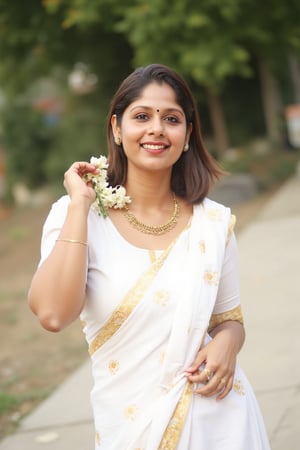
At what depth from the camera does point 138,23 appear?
13.2 m

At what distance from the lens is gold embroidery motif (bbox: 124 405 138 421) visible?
2.46 m

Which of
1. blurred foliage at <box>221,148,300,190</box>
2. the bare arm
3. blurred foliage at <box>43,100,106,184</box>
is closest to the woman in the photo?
the bare arm

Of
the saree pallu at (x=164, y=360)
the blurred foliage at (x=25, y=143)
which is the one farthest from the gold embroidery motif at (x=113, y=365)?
the blurred foliage at (x=25, y=143)

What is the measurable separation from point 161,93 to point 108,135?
281 millimetres

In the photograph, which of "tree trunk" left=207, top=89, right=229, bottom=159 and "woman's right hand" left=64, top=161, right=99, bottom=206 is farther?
"tree trunk" left=207, top=89, right=229, bottom=159

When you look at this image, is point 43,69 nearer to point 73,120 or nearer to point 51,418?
point 73,120

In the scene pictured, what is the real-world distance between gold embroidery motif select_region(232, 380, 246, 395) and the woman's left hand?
0.20 feet

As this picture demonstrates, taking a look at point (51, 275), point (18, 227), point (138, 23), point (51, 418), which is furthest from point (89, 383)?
point (18, 227)

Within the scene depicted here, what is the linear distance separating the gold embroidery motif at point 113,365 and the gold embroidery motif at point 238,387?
0.37m

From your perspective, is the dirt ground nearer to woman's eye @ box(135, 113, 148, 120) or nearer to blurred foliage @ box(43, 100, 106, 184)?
woman's eye @ box(135, 113, 148, 120)

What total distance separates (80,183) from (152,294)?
0.40 metres

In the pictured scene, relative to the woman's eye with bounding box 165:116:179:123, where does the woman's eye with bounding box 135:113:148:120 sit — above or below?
above

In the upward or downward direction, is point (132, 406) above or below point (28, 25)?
below

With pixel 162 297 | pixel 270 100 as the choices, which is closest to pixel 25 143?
pixel 270 100
